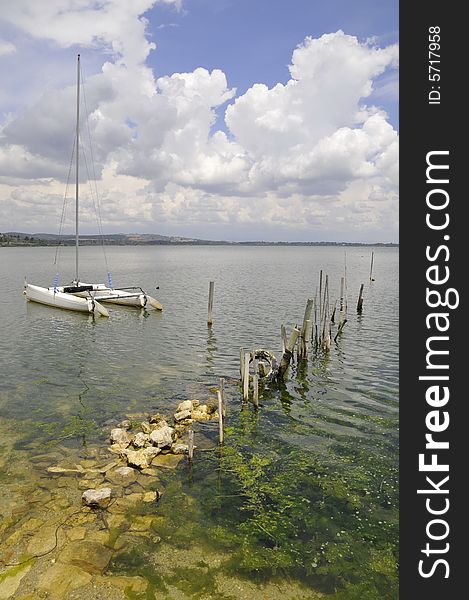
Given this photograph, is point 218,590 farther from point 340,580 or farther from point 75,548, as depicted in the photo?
point 75,548

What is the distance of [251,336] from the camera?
31.3 m

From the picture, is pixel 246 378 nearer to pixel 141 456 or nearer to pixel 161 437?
pixel 161 437

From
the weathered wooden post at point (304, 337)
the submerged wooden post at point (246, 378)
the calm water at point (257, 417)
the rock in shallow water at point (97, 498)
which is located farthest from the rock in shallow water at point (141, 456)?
the weathered wooden post at point (304, 337)

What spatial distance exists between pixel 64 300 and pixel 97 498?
110 ft

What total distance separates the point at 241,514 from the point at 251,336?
817 inches

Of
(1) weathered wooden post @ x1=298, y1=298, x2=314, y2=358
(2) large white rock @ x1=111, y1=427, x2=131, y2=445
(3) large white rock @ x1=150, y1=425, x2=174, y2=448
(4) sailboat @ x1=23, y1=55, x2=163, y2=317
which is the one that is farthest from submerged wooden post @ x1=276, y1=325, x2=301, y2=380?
(4) sailboat @ x1=23, y1=55, x2=163, y2=317

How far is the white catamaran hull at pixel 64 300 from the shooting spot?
128 ft

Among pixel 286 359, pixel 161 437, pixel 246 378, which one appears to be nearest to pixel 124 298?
pixel 286 359

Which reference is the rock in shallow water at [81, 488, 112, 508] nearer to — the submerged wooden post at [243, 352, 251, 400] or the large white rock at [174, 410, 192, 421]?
the large white rock at [174, 410, 192, 421]

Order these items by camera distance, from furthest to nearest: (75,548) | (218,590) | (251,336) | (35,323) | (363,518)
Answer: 1. (35,323)
2. (251,336)
3. (363,518)
4. (75,548)
5. (218,590)

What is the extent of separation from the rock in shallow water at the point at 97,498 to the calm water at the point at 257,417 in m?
1.55

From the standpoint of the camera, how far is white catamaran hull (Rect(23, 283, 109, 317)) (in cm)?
3912

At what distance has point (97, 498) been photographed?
10.7 m

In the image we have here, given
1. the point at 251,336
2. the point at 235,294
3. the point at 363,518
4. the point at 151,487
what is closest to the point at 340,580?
the point at 363,518
